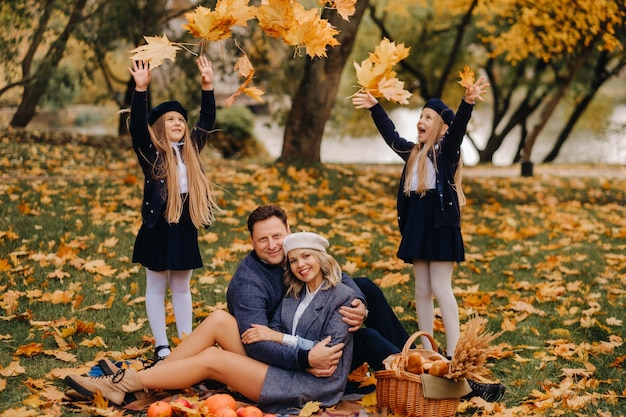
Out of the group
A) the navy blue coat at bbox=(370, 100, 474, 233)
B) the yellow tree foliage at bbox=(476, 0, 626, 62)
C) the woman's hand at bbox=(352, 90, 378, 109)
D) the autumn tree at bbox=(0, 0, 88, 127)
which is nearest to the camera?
the navy blue coat at bbox=(370, 100, 474, 233)

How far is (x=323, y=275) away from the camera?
4121 mm

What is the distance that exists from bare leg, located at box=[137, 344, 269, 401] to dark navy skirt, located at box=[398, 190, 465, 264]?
1.23 m

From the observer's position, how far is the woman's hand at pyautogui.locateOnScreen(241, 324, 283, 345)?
3920 millimetres

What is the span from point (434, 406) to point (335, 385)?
1.84ft

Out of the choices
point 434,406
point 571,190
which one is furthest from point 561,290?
point 571,190

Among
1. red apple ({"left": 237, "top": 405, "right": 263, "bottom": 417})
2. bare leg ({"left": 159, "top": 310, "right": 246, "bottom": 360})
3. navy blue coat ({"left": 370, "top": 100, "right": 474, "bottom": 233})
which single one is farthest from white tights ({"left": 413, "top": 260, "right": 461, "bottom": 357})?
red apple ({"left": 237, "top": 405, "right": 263, "bottom": 417})

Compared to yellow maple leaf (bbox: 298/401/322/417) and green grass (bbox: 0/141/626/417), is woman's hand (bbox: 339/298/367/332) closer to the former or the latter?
yellow maple leaf (bbox: 298/401/322/417)

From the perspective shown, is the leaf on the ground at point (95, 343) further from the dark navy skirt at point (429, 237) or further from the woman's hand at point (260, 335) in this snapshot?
the dark navy skirt at point (429, 237)

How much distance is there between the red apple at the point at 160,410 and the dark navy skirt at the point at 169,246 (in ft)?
3.49

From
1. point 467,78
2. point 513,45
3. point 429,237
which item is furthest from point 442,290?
point 513,45

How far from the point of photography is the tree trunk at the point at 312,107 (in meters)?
11.2

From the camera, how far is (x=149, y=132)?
14.7 feet

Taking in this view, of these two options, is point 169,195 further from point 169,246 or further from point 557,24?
point 557,24

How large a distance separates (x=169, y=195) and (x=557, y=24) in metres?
10.7
